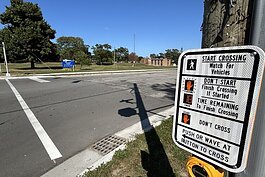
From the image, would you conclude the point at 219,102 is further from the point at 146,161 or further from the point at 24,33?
the point at 24,33

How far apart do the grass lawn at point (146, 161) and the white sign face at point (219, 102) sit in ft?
6.81

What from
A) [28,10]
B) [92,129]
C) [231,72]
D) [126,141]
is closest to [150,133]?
[126,141]

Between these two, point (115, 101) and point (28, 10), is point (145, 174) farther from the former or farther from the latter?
point (28, 10)

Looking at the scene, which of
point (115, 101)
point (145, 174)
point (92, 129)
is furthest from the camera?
point (115, 101)

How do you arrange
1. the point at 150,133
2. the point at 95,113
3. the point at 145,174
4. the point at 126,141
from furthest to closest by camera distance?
the point at 95,113
the point at 150,133
the point at 126,141
the point at 145,174

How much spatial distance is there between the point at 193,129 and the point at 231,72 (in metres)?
0.39

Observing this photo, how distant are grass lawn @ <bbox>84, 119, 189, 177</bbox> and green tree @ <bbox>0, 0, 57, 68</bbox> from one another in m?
26.7

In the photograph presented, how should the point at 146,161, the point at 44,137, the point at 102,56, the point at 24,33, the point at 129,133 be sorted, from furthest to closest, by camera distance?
the point at 102,56 → the point at 24,33 → the point at 129,133 → the point at 44,137 → the point at 146,161

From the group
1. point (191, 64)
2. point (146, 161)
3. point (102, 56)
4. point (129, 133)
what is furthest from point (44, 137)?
point (102, 56)

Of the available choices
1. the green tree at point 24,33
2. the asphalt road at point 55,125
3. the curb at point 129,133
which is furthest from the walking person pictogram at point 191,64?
the green tree at point 24,33

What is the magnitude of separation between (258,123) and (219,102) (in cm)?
19

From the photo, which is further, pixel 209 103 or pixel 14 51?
pixel 14 51

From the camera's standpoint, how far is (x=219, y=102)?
948mm

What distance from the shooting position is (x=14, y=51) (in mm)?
25234
